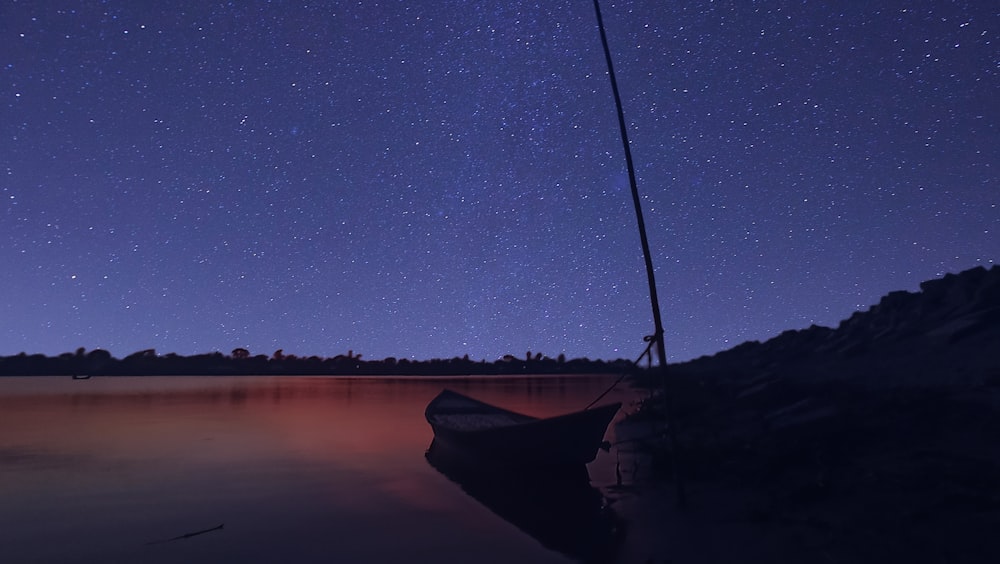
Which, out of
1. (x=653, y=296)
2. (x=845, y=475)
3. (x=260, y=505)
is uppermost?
(x=653, y=296)

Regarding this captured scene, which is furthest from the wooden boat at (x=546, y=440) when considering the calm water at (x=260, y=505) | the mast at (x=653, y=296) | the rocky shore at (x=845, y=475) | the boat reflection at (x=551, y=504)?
the mast at (x=653, y=296)

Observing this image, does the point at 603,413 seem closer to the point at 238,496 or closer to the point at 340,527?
the point at 340,527

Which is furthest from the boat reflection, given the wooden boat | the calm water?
the wooden boat

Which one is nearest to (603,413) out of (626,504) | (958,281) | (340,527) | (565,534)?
(626,504)

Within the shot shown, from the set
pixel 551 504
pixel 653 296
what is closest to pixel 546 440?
pixel 551 504

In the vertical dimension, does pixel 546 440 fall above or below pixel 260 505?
above

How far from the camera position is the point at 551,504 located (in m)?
17.9

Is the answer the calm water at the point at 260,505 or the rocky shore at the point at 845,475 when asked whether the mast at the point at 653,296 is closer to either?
the rocky shore at the point at 845,475

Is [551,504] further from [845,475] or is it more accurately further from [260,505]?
[260,505]

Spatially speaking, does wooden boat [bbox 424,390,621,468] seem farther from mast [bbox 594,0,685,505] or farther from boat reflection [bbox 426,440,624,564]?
mast [bbox 594,0,685,505]

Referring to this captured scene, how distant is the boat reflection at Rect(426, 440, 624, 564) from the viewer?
13.5 m

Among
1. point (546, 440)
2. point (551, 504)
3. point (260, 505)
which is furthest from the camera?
point (546, 440)

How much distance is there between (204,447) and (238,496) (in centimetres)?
1483

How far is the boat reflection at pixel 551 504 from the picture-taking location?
1354 centimetres
